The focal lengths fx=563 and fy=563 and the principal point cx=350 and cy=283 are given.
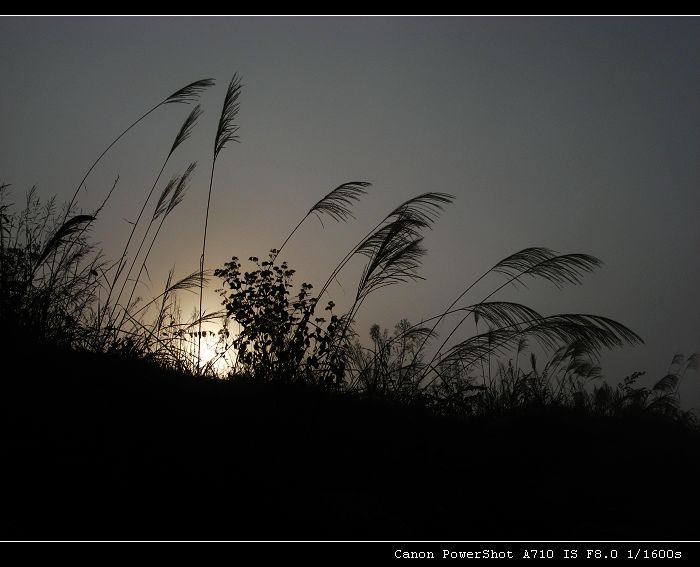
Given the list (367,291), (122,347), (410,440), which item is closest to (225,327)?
(122,347)

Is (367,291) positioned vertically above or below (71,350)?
above

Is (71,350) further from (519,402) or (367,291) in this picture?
(519,402)

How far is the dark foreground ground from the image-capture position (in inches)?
69.7

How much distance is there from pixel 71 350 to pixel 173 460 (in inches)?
48.3

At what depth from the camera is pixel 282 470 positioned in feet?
7.08

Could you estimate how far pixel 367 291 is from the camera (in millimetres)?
3535

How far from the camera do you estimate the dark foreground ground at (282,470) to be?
1.77 meters

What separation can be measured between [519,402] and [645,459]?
126 cm

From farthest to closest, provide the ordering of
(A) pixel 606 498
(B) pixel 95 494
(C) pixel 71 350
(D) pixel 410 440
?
(C) pixel 71 350
(D) pixel 410 440
(A) pixel 606 498
(B) pixel 95 494

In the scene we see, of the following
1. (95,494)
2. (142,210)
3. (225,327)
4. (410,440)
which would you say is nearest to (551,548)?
(410,440)

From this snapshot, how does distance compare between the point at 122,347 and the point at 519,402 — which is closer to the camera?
the point at 122,347

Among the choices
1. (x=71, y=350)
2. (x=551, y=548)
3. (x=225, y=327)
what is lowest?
(x=551, y=548)

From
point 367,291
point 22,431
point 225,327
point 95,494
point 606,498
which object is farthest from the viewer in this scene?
point 225,327

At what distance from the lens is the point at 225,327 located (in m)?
4.02
